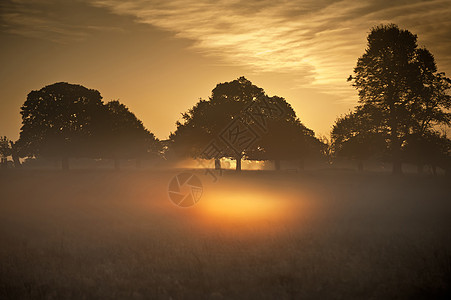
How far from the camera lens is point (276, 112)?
5369 cm

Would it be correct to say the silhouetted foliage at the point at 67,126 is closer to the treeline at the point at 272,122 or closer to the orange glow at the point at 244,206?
the treeline at the point at 272,122

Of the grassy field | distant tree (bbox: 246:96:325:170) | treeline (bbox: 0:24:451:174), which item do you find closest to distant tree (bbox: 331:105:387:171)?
treeline (bbox: 0:24:451:174)

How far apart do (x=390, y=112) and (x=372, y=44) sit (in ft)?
26.9

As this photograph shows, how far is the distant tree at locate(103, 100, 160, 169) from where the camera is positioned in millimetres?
58781

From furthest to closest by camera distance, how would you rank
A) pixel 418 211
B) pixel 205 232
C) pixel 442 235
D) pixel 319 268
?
pixel 418 211 < pixel 205 232 < pixel 442 235 < pixel 319 268

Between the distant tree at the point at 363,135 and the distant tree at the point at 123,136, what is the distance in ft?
117

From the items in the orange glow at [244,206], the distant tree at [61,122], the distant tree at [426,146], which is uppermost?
the distant tree at [61,122]

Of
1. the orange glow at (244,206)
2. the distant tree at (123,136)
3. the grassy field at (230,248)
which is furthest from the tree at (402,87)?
the distant tree at (123,136)

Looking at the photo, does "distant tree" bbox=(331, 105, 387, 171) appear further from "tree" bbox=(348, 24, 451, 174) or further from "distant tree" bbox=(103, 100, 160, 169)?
"distant tree" bbox=(103, 100, 160, 169)

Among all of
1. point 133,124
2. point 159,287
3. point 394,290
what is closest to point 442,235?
point 394,290

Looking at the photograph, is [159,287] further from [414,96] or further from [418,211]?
[414,96]

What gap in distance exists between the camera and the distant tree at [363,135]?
134ft

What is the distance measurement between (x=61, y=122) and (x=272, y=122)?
30.3 m

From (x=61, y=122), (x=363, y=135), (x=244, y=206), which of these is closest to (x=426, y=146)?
(x=363, y=135)
